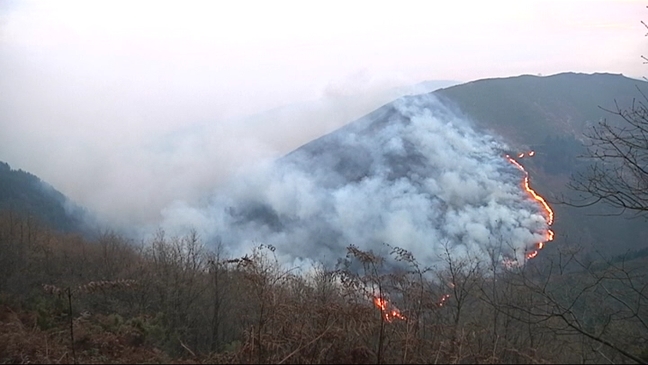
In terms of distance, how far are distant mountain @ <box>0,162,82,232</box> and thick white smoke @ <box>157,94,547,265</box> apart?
2369 cm

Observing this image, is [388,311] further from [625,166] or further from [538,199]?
[538,199]

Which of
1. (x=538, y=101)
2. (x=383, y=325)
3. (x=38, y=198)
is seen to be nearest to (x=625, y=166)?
(x=383, y=325)

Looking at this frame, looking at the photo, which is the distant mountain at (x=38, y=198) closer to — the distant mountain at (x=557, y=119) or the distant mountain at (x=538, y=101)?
the distant mountain at (x=557, y=119)

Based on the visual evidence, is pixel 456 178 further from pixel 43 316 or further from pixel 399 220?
pixel 43 316

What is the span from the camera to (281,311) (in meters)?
7.03

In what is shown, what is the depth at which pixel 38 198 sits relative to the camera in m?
94.7

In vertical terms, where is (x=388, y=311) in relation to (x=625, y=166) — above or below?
below

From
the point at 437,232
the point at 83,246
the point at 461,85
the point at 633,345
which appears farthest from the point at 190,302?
the point at 461,85

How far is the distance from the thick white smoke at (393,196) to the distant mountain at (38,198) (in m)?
23.7

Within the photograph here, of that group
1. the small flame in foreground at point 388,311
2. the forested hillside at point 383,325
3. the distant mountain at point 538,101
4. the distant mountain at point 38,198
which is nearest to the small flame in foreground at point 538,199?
the distant mountain at point 538,101

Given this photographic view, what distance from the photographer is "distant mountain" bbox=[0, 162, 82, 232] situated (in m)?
85.8

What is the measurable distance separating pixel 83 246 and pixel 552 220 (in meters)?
73.5

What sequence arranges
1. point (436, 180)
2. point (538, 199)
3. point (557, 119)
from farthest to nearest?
point (557, 119) → point (436, 180) → point (538, 199)

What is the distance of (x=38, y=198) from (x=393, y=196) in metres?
63.3
